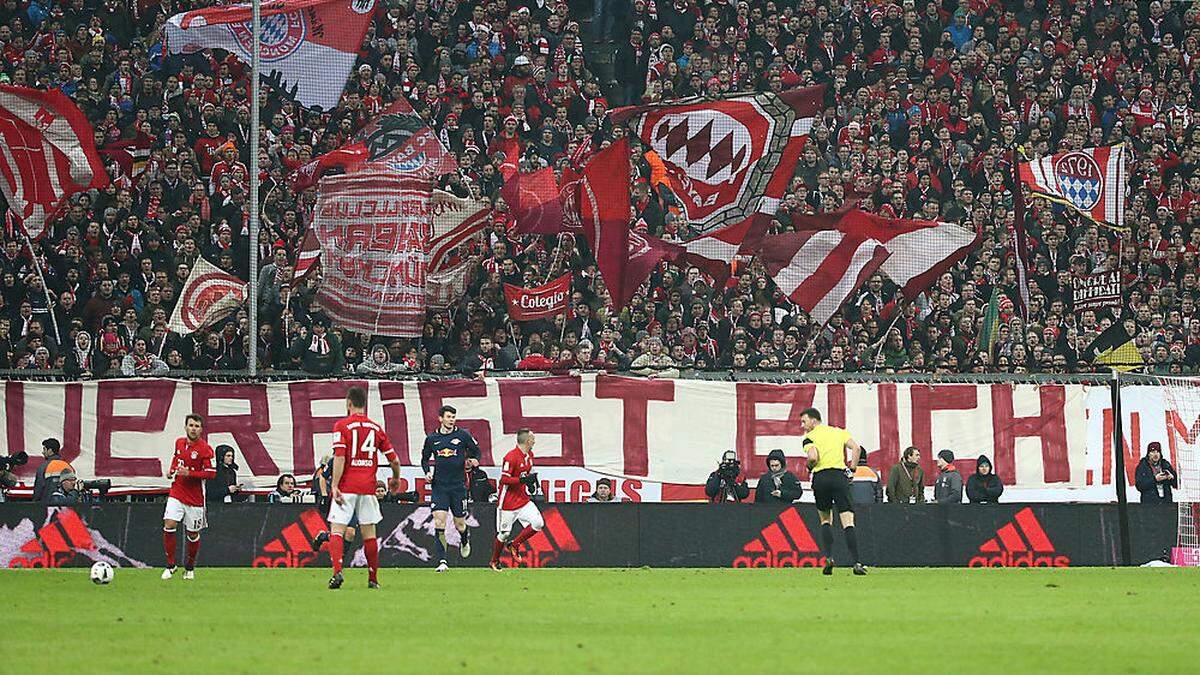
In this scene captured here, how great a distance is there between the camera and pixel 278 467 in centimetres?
2502

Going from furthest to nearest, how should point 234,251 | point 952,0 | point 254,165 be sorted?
point 952,0, point 234,251, point 254,165

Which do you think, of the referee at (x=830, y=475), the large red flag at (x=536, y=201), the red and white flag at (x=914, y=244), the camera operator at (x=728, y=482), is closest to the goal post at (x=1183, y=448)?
the red and white flag at (x=914, y=244)

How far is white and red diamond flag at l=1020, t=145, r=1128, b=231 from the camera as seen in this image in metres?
28.5

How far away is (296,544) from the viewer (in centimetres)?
2322

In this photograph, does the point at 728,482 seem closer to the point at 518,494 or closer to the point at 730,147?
the point at 518,494

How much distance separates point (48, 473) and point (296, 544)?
358cm

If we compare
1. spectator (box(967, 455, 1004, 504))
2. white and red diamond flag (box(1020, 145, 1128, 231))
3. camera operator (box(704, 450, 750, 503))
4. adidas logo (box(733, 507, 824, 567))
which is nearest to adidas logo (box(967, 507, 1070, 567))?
spectator (box(967, 455, 1004, 504))

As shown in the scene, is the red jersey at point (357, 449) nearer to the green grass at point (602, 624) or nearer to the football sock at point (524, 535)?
the green grass at point (602, 624)

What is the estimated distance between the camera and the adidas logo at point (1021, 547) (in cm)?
2389

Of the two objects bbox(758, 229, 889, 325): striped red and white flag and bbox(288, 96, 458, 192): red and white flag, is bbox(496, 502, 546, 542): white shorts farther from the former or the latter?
bbox(758, 229, 889, 325): striped red and white flag

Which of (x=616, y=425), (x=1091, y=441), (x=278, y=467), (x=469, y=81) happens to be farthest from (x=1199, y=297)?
(x=278, y=467)

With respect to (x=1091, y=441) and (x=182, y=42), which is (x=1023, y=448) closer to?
(x=1091, y=441)

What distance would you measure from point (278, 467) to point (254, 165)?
4.74 m

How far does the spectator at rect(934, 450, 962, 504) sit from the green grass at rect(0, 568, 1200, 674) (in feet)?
13.3
